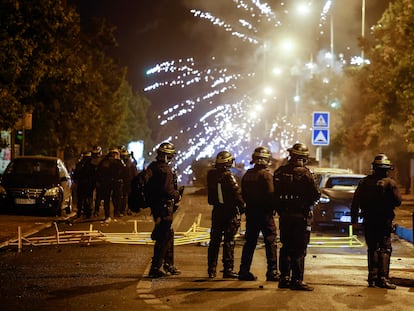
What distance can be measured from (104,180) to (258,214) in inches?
401

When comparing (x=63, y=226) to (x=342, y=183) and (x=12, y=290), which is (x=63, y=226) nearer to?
(x=342, y=183)

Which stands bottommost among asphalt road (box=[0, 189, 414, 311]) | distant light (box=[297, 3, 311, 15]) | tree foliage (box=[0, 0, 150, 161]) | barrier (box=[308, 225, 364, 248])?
asphalt road (box=[0, 189, 414, 311])

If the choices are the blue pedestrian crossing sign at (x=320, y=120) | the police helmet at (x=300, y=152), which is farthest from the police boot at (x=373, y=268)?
the blue pedestrian crossing sign at (x=320, y=120)

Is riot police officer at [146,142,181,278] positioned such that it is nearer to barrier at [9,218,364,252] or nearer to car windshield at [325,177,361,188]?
barrier at [9,218,364,252]

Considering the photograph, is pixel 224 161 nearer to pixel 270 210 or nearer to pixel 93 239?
pixel 270 210

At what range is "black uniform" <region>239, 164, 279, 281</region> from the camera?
35.0ft

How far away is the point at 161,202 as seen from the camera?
426 inches

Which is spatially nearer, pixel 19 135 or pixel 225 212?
pixel 225 212

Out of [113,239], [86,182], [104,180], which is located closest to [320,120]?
[86,182]

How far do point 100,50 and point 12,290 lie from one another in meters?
34.8

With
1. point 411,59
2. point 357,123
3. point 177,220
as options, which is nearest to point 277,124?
point 357,123

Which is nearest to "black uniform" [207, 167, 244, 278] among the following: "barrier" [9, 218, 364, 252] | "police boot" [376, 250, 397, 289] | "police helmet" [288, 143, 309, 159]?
"police helmet" [288, 143, 309, 159]

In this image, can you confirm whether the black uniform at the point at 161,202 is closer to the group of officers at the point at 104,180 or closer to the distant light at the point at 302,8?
the group of officers at the point at 104,180

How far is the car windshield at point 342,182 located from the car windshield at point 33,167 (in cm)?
807
